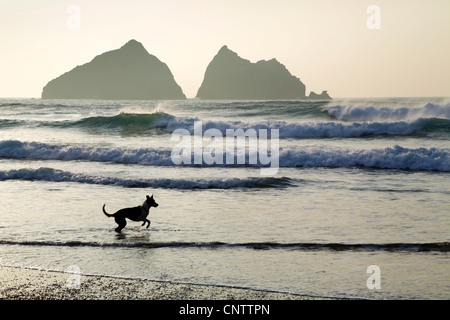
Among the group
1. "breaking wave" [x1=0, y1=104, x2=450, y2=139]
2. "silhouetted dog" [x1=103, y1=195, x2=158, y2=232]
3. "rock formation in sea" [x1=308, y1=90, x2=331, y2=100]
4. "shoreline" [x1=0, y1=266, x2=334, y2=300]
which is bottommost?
"shoreline" [x1=0, y1=266, x2=334, y2=300]

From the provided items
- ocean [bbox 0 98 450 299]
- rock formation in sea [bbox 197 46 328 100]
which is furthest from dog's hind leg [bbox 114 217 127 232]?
rock formation in sea [bbox 197 46 328 100]

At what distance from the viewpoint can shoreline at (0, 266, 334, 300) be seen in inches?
251

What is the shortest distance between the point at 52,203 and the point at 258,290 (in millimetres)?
7703

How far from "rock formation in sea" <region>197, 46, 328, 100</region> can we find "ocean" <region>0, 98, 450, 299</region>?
123 meters

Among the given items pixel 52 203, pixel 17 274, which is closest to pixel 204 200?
pixel 52 203

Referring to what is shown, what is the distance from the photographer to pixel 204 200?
13406mm

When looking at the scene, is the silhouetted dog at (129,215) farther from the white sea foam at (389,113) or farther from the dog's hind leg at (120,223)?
the white sea foam at (389,113)

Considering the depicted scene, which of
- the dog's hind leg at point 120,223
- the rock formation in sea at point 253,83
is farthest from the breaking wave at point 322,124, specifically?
the rock formation in sea at point 253,83

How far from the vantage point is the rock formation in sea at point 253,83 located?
15093cm

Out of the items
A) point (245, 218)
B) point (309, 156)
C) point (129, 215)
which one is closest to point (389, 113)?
point (309, 156)

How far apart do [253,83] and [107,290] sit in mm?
152159

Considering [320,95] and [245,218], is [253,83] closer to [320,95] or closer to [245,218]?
[320,95]

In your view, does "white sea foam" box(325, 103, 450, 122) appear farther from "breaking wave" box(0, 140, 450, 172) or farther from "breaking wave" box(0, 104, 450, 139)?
"breaking wave" box(0, 140, 450, 172)

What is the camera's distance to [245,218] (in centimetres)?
1112
